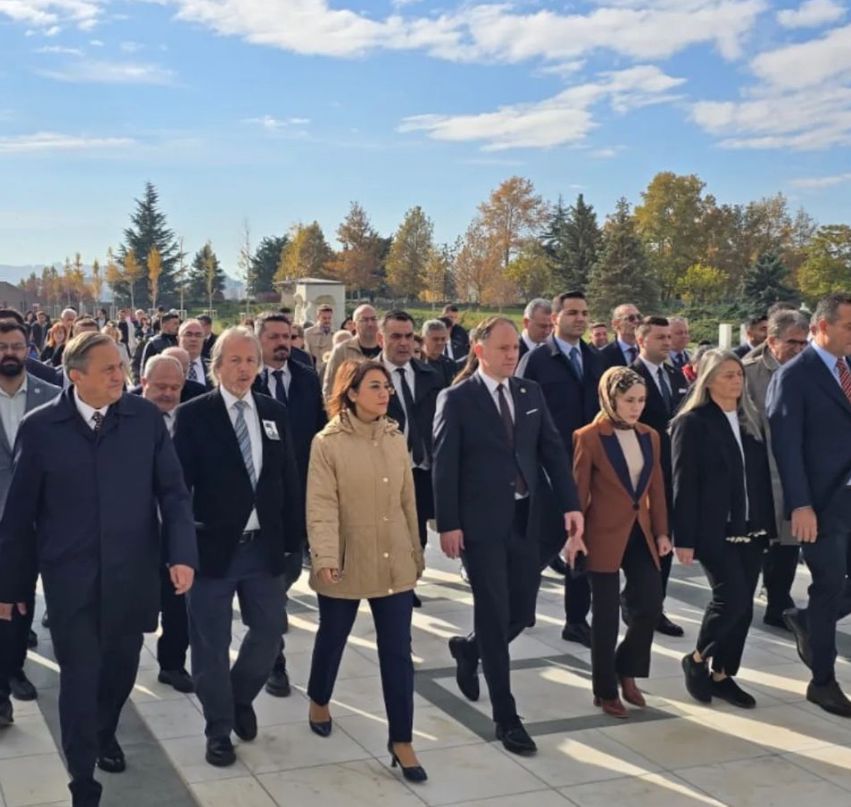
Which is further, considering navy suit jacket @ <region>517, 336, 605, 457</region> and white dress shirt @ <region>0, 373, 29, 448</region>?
navy suit jacket @ <region>517, 336, 605, 457</region>

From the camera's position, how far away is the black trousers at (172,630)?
6.04 metres

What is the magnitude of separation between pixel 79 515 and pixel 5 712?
1687 mm

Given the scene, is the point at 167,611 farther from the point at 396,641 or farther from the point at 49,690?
the point at 396,641

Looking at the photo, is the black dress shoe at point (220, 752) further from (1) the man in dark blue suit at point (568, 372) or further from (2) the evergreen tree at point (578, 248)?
(2) the evergreen tree at point (578, 248)

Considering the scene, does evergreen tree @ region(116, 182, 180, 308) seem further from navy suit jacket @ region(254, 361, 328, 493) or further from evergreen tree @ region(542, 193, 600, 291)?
navy suit jacket @ region(254, 361, 328, 493)

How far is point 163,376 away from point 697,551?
308 centimetres

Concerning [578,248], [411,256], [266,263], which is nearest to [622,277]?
[578,248]

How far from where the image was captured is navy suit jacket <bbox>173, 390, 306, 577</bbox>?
4910mm

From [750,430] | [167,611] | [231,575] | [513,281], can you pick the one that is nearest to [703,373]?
[750,430]

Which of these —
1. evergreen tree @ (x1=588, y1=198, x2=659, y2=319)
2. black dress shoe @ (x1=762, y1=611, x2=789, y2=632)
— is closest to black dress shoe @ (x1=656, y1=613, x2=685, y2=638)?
black dress shoe @ (x1=762, y1=611, x2=789, y2=632)

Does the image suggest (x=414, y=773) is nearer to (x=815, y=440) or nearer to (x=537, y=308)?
(x=815, y=440)

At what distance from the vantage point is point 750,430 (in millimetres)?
5871

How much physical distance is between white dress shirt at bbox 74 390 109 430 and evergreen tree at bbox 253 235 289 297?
8097cm

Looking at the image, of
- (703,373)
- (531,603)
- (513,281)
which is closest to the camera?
(531,603)
